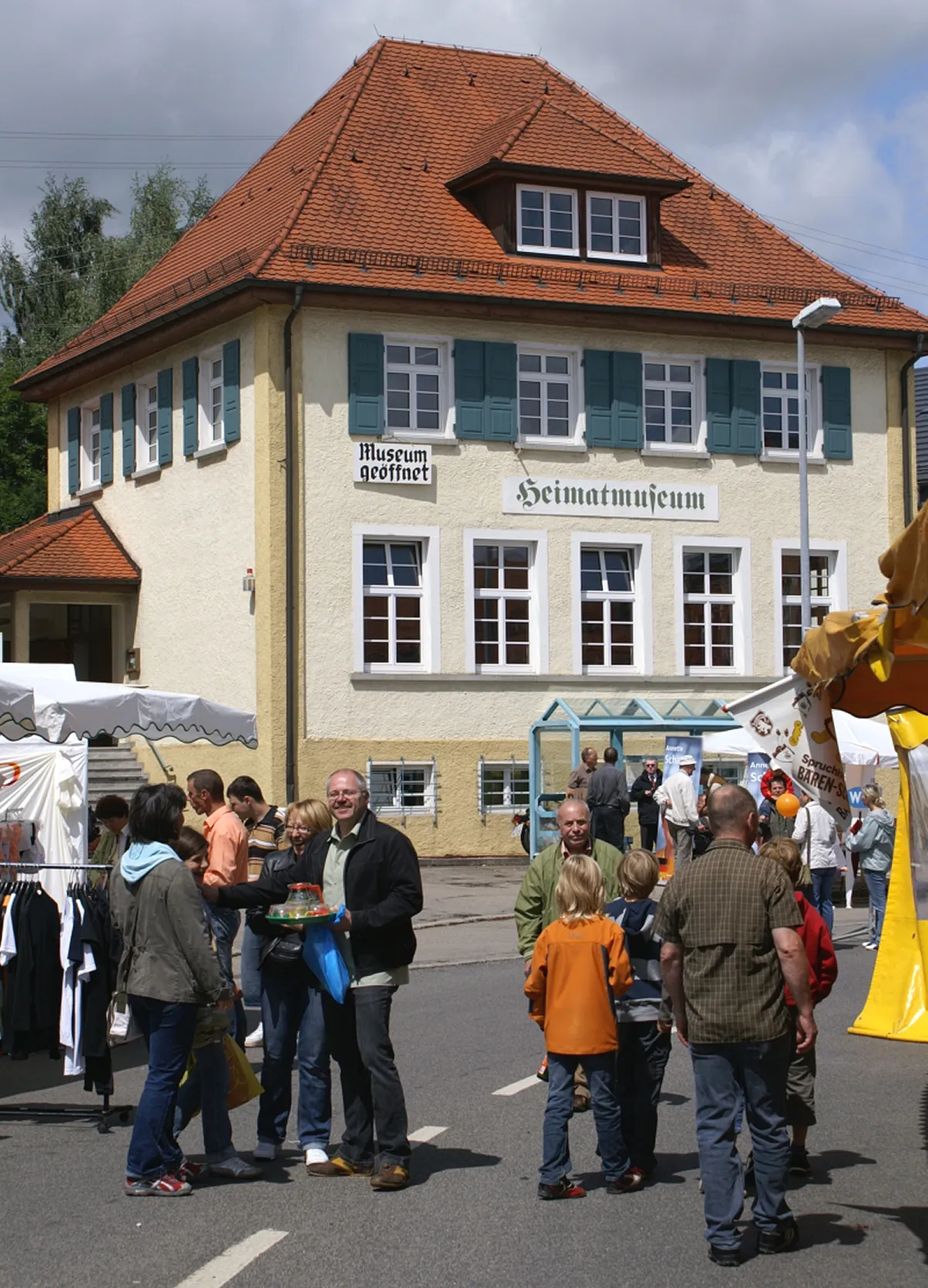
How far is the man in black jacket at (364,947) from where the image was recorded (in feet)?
26.9

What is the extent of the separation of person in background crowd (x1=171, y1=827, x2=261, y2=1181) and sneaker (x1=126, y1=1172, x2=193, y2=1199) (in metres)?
0.23

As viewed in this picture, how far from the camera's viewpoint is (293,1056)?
8625 mm

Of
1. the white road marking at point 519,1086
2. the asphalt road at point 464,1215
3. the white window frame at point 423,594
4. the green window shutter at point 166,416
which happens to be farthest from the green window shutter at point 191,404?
the white road marking at point 519,1086

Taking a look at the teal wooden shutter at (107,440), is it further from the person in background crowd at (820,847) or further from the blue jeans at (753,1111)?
the blue jeans at (753,1111)

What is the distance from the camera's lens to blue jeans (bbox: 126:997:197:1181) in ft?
26.2

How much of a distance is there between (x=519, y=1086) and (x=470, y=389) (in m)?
19.8

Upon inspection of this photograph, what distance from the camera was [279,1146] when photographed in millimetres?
8742

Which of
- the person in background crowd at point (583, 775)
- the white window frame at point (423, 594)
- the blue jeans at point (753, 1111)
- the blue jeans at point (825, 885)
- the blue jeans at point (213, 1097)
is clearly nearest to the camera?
the blue jeans at point (753, 1111)

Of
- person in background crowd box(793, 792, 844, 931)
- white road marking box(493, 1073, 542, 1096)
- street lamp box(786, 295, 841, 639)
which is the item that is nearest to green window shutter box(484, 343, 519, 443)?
street lamp box(786, 295, 841, 639)

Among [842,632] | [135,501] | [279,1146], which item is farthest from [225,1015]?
[135,501]

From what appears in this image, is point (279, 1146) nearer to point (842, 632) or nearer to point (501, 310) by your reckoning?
point (842, 632)

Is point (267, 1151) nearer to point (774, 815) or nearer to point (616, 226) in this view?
point (774, 815)

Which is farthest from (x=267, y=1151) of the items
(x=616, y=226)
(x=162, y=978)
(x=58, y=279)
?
(x=58, y=279)

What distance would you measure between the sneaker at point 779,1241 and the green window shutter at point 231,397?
2302 cm
